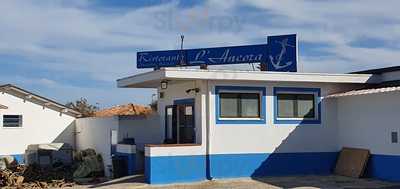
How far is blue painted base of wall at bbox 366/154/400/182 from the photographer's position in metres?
18.0

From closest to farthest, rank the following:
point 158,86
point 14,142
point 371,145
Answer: point 371,145 < point 158,86 < point 14,142

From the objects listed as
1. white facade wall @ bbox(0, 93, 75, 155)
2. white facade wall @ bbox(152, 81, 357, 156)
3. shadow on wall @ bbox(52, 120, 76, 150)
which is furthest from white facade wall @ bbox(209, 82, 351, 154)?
white facade wall @ bbox(0, 93, 75, 155)

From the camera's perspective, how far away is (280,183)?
58.9 ft

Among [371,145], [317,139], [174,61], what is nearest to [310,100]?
→ [317,139]

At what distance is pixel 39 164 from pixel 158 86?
6953mm

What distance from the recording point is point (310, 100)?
808 inches

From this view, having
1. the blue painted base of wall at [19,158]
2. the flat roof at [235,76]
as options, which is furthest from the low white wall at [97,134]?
the flat roof at [235,76]

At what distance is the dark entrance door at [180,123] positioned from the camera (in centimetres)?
2006

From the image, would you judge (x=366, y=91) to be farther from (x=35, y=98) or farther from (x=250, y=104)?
(x=35, y=98)

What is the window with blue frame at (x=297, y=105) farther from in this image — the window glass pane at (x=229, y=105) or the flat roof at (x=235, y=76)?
the window glass pane at (x=229, y=105)

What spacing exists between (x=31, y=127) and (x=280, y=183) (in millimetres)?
14939

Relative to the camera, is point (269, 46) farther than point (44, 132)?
No

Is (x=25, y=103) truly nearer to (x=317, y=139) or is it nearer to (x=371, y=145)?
(x=317, y=139)

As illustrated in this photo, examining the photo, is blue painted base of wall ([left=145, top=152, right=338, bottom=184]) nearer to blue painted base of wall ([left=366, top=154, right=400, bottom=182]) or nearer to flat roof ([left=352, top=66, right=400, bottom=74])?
blue painted base of wall ([left=366, top=154, right=400, bottom=182])
